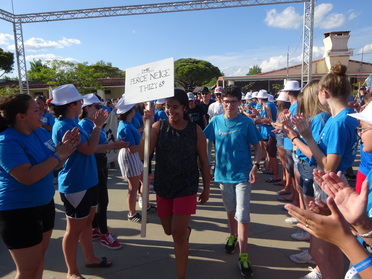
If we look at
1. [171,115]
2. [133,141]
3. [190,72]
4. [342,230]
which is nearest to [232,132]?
[171,115]

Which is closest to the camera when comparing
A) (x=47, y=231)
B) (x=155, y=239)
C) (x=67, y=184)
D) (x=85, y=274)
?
(x=47, y=231)

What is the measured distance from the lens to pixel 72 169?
8.21 ft

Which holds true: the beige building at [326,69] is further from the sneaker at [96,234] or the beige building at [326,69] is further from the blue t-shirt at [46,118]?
the sneaker at [96,234]

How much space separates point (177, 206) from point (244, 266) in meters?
1.04

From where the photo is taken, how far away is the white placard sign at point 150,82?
231 cm

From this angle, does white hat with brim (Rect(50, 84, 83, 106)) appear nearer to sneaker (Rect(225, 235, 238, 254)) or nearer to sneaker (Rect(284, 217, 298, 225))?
sneaker (Rect(225, 235, 238, 254))

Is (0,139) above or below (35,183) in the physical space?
above

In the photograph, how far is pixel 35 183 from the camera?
202 cm

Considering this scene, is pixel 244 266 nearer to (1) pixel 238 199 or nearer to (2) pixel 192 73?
(1) pixel 238 199

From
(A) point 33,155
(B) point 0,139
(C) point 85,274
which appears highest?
(B) point 0,139

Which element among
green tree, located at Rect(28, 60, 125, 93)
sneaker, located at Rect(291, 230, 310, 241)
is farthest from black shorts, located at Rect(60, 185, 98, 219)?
green tree, located at Rect(28, 60, 125, 93)

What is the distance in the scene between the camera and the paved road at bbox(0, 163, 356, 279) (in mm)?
2826

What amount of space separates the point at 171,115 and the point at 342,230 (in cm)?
171

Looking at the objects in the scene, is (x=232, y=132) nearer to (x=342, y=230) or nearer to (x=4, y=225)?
(x=342, y=230)
